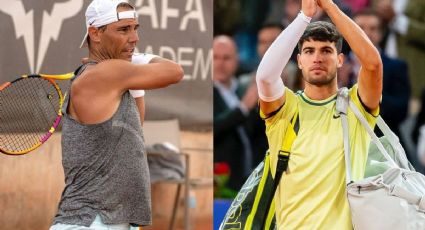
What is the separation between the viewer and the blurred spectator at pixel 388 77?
30.5 ft

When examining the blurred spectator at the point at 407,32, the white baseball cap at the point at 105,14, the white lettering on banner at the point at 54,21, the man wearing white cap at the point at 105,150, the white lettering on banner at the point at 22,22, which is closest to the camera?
the man wearing white cap at the point at 105,150

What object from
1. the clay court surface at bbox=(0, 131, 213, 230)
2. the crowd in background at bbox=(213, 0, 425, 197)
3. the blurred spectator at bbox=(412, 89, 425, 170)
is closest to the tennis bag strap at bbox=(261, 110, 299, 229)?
the clay court surface at bbox=(0, 131, 213, 230)

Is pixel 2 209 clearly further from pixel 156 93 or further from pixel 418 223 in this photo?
pixel 418 223

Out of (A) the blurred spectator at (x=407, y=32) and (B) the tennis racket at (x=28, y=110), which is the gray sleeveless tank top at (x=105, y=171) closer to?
(B) the tennis racket at (x=28, y=110)

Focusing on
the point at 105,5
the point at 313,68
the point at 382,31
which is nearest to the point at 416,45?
the point at 382,31

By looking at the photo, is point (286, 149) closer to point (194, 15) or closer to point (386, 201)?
point (386, 201)

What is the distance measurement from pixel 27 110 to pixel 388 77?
4174mm

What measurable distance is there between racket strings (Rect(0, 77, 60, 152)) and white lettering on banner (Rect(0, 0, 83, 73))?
30 centimetres

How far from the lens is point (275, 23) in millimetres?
9500

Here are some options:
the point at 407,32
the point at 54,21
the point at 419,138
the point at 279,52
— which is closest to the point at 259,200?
the point at 279,52

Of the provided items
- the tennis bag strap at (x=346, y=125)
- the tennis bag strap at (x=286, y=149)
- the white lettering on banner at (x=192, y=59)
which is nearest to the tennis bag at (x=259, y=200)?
the tennis bag strap at (x=286, y=149)

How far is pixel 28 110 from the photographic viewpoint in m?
6.14

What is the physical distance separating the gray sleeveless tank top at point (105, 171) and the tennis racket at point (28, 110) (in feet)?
5.08

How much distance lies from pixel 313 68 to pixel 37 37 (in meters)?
2.11
